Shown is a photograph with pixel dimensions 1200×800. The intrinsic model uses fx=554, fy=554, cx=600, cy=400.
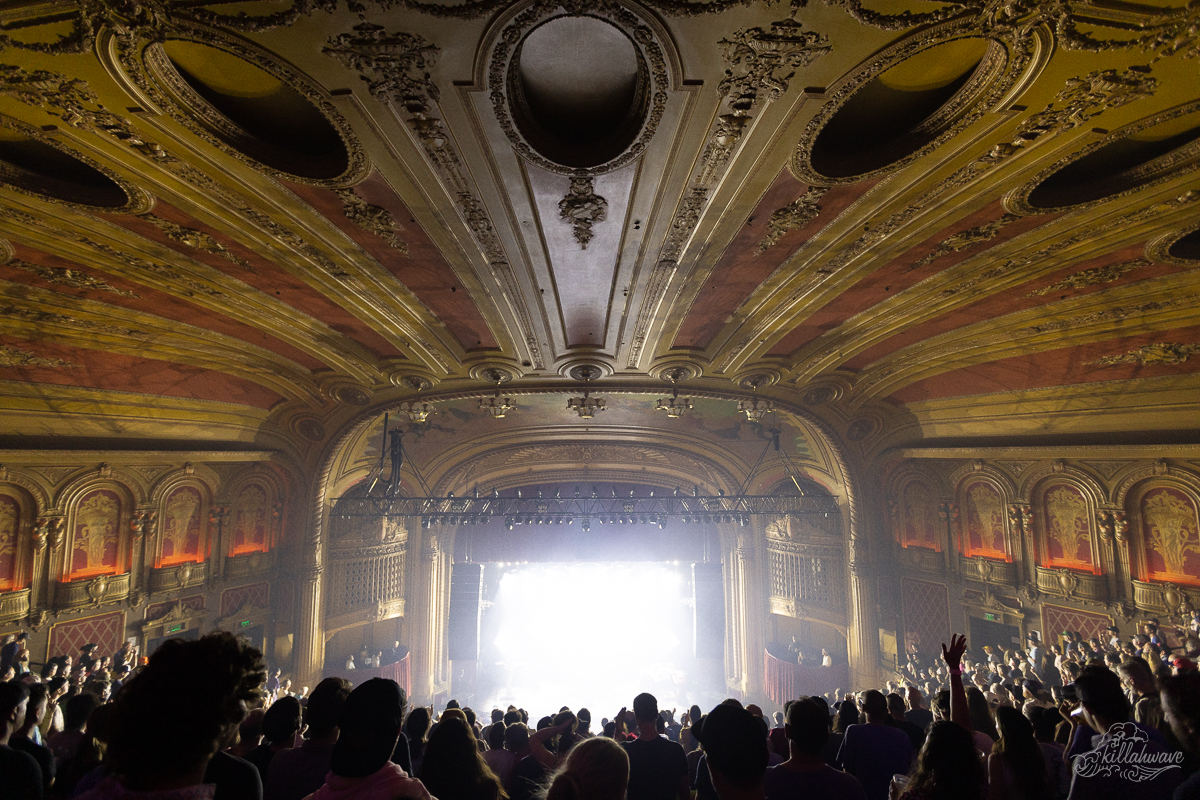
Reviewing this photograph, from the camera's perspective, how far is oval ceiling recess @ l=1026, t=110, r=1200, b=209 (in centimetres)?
396

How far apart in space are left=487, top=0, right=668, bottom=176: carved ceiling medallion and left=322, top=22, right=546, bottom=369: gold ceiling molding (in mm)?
404

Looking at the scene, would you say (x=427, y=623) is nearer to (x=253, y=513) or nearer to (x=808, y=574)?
(x=253, y=513)

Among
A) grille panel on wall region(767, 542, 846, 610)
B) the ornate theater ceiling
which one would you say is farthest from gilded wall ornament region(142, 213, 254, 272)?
grille panel on wall region(767, 542, 846, 610)

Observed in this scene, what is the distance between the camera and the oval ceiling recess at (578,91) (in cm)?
320

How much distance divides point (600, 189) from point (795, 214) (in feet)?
5.98

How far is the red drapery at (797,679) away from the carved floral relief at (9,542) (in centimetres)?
1764

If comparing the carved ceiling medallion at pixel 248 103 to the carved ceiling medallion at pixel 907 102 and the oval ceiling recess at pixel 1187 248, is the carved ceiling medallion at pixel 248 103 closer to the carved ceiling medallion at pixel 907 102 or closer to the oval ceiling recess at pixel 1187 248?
the carved ceiling medallion at pixel 907 102

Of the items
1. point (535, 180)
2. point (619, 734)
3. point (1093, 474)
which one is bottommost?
point (619, 734)

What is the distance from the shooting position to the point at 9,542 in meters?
9.96

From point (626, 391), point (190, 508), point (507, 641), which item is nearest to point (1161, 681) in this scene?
point (626, 391)

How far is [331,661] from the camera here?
53.3 feet

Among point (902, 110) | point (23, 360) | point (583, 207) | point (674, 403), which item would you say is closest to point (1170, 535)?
point (674, 403)

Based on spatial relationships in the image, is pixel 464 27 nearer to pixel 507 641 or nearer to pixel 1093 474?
pixel 1093 474

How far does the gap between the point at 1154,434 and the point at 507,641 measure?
2336 centimetres
